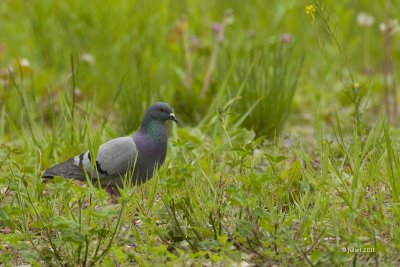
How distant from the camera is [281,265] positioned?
3123mm

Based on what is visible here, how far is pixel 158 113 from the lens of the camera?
179 inches

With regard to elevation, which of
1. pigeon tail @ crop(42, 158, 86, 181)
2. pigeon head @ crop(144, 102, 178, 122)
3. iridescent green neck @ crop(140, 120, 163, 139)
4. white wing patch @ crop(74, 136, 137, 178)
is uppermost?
pigeon head @ crop(144, 102, 178, 122)

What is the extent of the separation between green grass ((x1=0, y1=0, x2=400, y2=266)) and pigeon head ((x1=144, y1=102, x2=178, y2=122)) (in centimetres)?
20

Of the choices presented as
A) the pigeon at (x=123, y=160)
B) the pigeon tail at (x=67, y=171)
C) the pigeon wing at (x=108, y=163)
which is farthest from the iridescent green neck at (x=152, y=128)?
the pigeon tail at (x=67, y=171)

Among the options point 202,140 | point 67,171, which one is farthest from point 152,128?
point 202,140

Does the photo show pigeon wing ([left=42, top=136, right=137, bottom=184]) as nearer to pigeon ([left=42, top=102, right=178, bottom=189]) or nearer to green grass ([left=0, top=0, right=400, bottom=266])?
pigeon ([left=42, top=102, right=178, bottom=189])

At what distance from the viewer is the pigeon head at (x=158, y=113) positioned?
4520 mm

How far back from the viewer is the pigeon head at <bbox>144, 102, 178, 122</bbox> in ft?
14.8

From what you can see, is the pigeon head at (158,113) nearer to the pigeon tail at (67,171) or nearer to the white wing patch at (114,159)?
the white wing patch at (114,159)

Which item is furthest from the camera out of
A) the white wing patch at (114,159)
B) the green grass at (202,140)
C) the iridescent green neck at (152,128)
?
the iridescent green neck at (152,128)

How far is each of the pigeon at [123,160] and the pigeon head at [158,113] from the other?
38mm

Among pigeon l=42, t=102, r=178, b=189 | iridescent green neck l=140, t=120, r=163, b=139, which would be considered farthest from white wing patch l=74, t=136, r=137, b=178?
iridescent green neck l=140, t=120, r=163, b=139

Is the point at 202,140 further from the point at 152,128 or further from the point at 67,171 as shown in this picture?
the point at 67,171

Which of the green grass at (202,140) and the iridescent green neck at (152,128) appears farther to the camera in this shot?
the iridescent green neck at (152,128)
